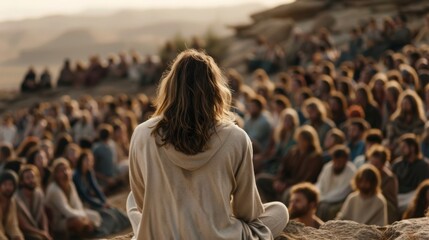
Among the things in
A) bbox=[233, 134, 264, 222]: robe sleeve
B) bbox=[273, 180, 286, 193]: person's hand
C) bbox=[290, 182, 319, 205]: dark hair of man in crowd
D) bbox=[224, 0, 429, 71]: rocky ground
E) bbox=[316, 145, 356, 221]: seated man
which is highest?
bbox=[233, 134, 264, 222]: robe sleeve

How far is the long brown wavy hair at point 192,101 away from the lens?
181 inches

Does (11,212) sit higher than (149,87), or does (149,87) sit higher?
(11,212)

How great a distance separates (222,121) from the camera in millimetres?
4715

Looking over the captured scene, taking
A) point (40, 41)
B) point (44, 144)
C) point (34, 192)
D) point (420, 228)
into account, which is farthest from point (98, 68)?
point (40, 41)

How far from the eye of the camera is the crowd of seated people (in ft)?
28.0

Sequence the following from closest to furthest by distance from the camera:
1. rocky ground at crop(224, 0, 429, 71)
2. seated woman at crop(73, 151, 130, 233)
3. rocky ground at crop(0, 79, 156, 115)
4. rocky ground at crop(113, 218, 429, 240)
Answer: rocky ground at crop(113, 218, 429, 240) < seated woman at crop(73, 151, 130, 233) < rocky ground at crop(224, 0, 429, 71) < rocky ground at crop(0, 79, 156, 115)

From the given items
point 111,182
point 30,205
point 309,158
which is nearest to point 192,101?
point 30,205

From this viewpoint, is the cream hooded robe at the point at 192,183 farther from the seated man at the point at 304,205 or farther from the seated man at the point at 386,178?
the seated man at the point at 386,178

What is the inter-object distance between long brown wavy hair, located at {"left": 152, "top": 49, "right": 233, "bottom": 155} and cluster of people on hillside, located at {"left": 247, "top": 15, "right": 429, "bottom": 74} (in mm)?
14252

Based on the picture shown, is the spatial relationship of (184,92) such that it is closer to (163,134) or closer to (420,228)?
(163,134)

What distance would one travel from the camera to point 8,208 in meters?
8.66

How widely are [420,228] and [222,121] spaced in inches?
55.6

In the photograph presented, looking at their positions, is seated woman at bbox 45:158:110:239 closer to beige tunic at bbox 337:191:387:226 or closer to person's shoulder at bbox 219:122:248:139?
beige tunic at bbox 337:191:387:226

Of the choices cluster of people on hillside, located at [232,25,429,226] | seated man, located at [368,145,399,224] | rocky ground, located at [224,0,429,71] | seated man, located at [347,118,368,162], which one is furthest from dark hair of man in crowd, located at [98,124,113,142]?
rocky ground, located at [224,0,429,71]
